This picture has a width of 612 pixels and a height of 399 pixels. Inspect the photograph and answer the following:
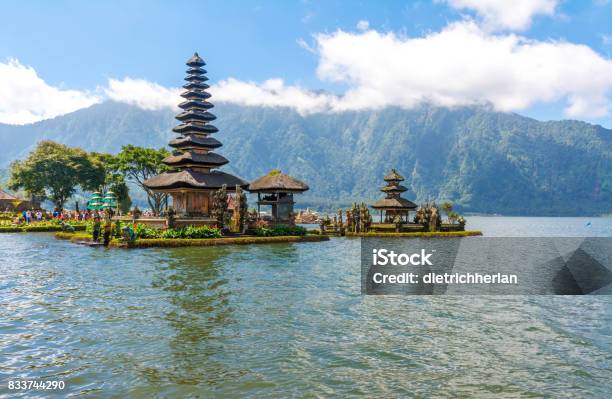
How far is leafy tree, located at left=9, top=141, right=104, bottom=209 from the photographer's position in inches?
3041

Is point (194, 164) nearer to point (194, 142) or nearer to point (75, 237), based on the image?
point (194, 142)

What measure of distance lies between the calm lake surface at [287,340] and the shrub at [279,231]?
2477 cm

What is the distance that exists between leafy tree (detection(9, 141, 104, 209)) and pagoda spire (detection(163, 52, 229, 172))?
28.5 metres

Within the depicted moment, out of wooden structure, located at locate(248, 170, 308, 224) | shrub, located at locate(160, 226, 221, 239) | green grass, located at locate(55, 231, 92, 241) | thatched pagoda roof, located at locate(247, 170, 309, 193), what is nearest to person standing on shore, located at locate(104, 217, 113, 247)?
green grass, located at locate(55, 231, 92, 241)

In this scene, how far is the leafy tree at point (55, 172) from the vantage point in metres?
77.2

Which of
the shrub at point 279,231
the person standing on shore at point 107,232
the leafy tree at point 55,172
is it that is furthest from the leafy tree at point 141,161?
Result: the person standing on shore at point 107,232

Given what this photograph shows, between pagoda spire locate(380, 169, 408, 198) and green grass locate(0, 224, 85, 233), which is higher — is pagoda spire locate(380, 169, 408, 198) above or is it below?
above

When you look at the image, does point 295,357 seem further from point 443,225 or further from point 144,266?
point 443,225

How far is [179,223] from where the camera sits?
44875 mm

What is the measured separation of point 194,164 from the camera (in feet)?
179

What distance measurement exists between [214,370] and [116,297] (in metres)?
9.18

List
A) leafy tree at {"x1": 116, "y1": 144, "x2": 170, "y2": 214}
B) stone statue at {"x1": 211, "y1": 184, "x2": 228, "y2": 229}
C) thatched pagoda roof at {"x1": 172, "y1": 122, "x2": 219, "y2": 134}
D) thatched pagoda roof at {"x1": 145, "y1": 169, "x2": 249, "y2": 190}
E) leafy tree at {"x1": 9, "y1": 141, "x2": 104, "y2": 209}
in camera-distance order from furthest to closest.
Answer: leafy tree at {"x1": 9, "y1": 141, "x2": 104, "y2": 209} → leafy tree at {"x1": 116, "y1": 144, "x2": 170, "y2": 214} → thatched pagoda roof at {"x1": 172, "y1": 122, "x2": 219, "y2": 134} → thatched pagoda roof at {"x1": 145, "y1": 169, "x2": 249, "y2": 190} → stone statue at {"x1": 211, "y1": 184, "x2": 228, "y2": 229}

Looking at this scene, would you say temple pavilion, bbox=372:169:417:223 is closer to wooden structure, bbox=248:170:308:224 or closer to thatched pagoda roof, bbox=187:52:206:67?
wooden structure, bbox=248:170:308:224

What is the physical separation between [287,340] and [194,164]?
44430 millimetres
